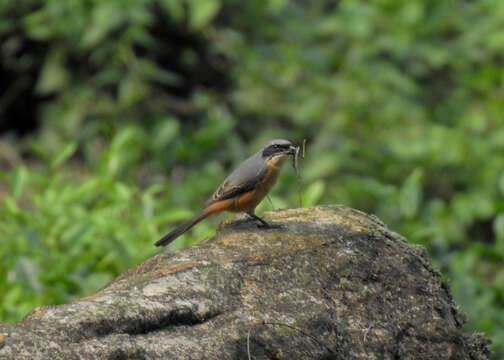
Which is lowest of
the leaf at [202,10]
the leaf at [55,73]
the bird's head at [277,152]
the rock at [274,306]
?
the rock at [274,306]

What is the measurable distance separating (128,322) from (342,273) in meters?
1.14

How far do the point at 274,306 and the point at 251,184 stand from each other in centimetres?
138

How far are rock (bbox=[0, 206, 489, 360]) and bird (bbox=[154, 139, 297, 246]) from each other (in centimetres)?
36

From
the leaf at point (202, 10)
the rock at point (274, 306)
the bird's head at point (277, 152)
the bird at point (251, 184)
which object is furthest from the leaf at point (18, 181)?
the leaf at point (202, 10)

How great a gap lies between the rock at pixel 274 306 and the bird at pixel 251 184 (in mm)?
362

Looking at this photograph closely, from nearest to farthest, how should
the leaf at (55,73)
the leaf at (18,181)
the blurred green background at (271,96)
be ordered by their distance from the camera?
the leaf at (18,181) → the blurred green background at (271,96) → the leaf at (55,73)

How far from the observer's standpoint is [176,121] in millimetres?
9703

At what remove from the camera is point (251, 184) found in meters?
4.80

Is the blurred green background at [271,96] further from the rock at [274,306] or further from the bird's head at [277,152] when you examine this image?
the rock at [274,306]

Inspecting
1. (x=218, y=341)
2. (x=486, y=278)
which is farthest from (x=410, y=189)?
(x=218, y=341)

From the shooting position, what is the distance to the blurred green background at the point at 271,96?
9070mm

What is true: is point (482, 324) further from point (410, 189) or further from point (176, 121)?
point (176, 121)

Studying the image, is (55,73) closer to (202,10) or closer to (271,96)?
(202,10)

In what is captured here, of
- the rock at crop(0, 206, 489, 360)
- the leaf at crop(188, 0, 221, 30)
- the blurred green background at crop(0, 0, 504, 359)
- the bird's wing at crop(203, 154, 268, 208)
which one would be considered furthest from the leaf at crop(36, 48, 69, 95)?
the rock at crop(0, 206, 489, 360)
